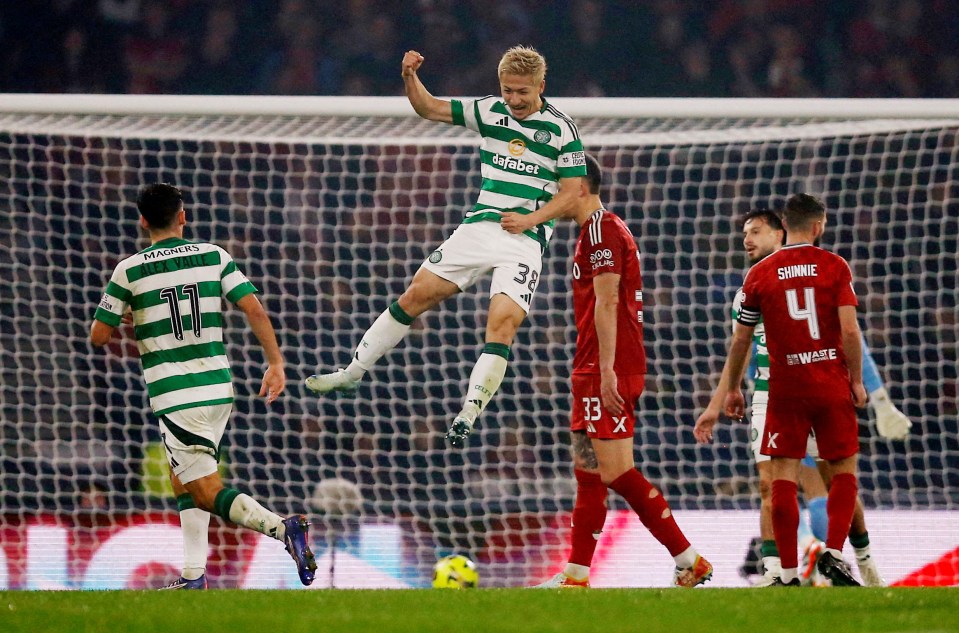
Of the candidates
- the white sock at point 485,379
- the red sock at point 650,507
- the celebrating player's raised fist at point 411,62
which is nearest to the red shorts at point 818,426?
the red sock at point 650,507

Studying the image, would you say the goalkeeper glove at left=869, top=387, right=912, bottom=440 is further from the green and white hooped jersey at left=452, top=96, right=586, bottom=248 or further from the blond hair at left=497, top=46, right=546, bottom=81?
the blond hair at left=497, top=46, right=546, bottom=81

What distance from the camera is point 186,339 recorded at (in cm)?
523

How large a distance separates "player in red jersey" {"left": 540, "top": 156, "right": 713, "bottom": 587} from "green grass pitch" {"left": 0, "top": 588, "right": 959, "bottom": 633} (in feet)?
2.06

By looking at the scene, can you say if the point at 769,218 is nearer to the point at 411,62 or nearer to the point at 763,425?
the point at 763,425

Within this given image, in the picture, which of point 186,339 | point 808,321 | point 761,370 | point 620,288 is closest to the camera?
point 186,339

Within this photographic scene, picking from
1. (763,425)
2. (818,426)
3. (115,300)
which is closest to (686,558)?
(818,426)

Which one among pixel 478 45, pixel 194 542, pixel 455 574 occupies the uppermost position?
pixel 478 45

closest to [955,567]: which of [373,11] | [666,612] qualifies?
[666,612]

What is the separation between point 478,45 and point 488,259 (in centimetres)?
838

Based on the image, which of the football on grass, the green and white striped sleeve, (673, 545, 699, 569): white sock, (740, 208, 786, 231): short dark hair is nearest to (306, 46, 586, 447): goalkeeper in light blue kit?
the green and white striped sleeve

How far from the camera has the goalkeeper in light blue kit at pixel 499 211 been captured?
5391 millimetres

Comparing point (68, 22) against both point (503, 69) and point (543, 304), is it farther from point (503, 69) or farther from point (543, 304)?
point (503, 69)

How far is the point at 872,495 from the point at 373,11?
7.95 metres

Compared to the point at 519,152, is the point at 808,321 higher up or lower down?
lower down
